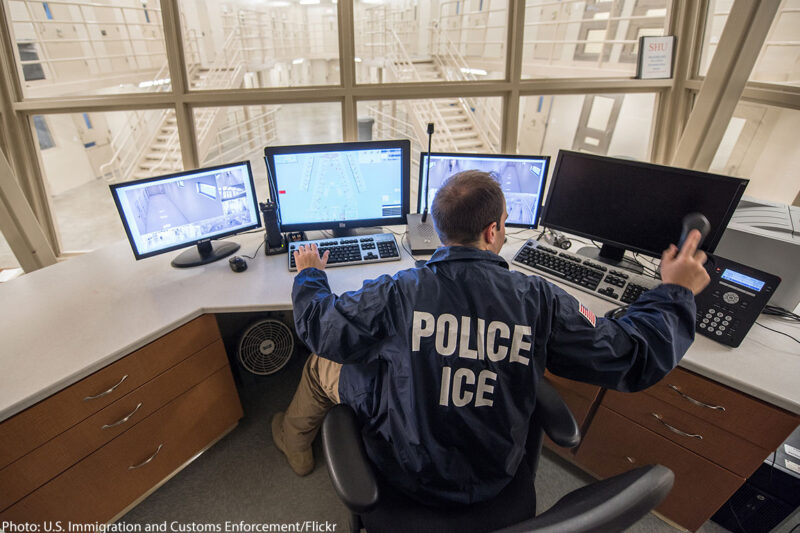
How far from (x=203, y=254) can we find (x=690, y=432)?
6.63ft

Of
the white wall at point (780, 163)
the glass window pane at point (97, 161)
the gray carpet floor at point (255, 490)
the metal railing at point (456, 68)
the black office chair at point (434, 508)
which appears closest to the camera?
the black office chair at point (434, 508)

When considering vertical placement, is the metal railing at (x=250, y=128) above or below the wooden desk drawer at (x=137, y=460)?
above

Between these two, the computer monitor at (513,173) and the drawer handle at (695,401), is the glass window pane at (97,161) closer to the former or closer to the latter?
the computer monitor at (513,173)

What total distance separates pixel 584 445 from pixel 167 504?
1.72m

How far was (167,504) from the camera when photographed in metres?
Result: 1.53

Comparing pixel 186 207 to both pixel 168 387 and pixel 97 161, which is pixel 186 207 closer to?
pixel 168 387

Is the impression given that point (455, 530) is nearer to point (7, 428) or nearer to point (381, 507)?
point (381, 507)

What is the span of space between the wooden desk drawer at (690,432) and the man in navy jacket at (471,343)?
0.48 metres

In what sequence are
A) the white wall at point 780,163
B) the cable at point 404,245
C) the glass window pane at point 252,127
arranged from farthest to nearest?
the glass window pane at point 252,127
the white wall at point 780,163
the cable at point 404,245

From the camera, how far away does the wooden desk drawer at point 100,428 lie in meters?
1.10

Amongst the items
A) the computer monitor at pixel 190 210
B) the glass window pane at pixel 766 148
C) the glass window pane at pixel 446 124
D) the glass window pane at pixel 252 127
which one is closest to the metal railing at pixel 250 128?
the glass window pane at pixel 252 127

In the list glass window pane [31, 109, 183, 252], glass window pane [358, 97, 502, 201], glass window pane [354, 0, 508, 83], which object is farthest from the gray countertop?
glass window pane [358, 97, 502, 201]

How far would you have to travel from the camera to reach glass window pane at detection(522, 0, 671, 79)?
219 centimetres

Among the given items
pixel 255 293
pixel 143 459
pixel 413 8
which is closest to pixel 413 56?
pixel 413 8
